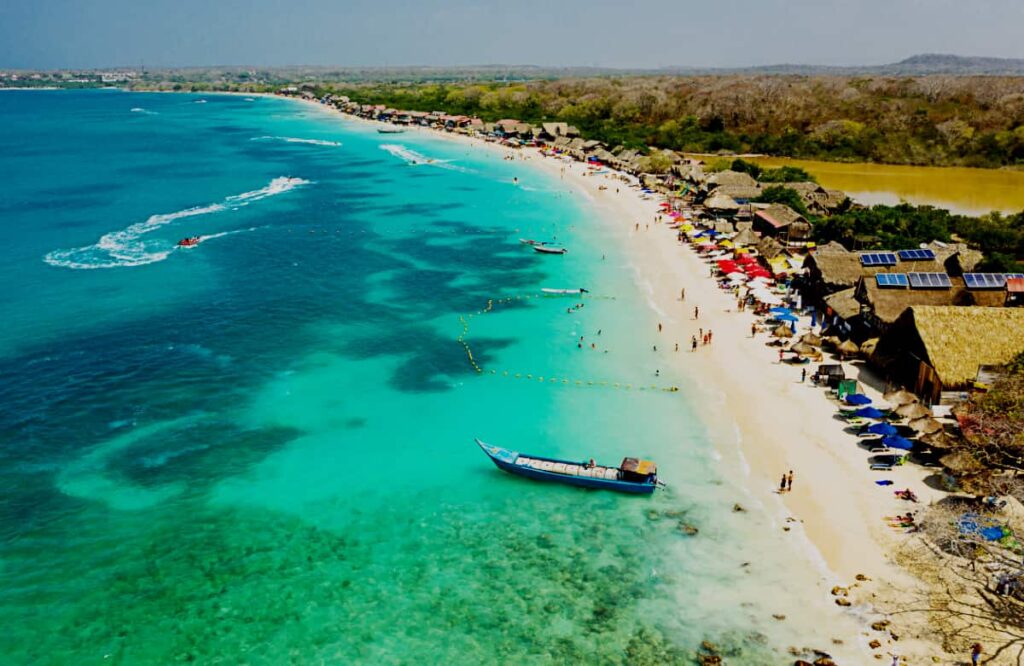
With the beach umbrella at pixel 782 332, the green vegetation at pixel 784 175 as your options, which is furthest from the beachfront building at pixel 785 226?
the green vegetation at pixel 784 175

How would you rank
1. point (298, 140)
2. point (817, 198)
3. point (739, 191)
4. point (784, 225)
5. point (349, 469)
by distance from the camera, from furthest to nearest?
point (298, 140), point (739, 191), point (817, 198), point (784, 225), point (349, 469)

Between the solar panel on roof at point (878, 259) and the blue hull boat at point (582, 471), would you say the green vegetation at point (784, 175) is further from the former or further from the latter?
the blue hull boat at point (582, 471)

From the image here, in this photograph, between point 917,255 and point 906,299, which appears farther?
point 917,255

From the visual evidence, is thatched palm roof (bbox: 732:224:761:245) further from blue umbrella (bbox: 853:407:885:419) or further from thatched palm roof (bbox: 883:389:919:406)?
blue umbrella (bbox: 853:407:885:419)

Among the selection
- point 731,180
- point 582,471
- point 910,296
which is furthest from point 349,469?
point 731,180

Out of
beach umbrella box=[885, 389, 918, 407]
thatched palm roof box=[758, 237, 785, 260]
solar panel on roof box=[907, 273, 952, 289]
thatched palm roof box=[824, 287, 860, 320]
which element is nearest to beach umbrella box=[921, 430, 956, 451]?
beach umbrella box=[885, 389, 918, 407]

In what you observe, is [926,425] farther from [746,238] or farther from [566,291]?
[746,238]
